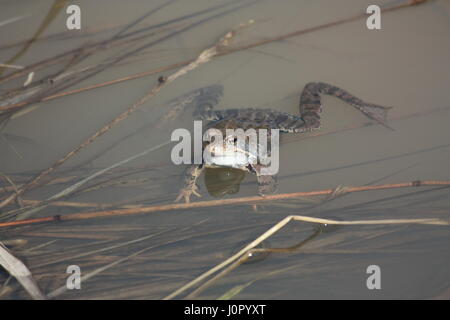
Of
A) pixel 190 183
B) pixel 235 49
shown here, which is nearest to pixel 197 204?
pixel 190 183

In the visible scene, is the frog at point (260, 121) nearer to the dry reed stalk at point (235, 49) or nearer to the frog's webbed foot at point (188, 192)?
the frog's webbed foot at point (188, 192)

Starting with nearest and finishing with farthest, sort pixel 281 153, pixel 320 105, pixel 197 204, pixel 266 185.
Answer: pixel 197 204, pixel 266 185, pixel 281 153, pixel 320 105

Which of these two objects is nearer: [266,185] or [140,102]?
[266,185]

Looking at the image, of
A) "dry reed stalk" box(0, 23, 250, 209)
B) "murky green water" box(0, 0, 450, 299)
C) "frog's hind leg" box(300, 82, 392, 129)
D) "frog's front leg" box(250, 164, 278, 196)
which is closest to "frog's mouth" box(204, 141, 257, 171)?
"frog's front leg" box(250, 164, 278, 196)

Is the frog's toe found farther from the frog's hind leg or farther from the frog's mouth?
the frog's hind leg

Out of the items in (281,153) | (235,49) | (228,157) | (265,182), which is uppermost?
(235,49)

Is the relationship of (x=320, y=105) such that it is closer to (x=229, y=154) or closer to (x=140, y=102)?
(x=229, y=154)

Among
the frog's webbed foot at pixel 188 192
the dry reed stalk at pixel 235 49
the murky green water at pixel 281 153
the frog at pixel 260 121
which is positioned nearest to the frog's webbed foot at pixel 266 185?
the frog at pixel 260 121
